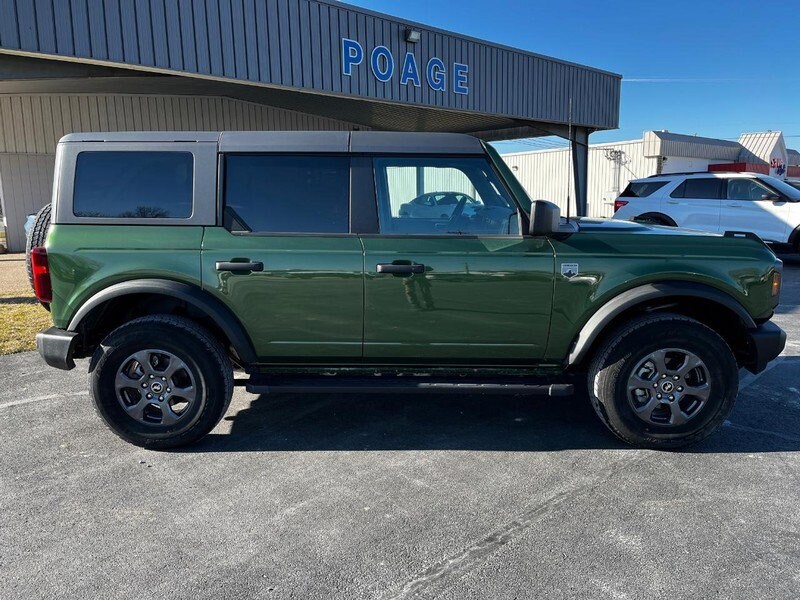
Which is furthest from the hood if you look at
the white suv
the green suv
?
the white suv

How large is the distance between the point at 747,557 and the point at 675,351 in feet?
4.21

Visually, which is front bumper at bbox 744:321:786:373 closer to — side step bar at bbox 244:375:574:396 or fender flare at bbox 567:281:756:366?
fender flare at bbox 567:281:756:366

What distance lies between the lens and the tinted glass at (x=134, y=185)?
11.7 feet

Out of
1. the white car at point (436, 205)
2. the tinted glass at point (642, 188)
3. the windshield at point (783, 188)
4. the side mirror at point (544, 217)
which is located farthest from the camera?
the tinted glass at point (642, 188)

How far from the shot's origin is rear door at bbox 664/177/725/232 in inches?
460

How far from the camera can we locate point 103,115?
1402 centimetres

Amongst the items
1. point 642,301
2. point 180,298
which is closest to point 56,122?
point 180,298

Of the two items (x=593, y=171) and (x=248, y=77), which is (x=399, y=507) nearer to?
(x=248, y=77)

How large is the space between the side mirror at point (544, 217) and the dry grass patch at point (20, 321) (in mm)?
5273

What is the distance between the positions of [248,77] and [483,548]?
8976 millimetres

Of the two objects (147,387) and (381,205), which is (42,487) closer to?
(147,387)

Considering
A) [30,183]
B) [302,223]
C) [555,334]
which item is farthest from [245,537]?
[30,183]

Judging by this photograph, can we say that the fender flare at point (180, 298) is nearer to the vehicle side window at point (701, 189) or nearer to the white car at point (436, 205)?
the white car at point (436, 205)

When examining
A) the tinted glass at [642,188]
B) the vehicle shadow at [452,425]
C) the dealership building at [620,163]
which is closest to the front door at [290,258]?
the vehicle shadow at [452,425]
